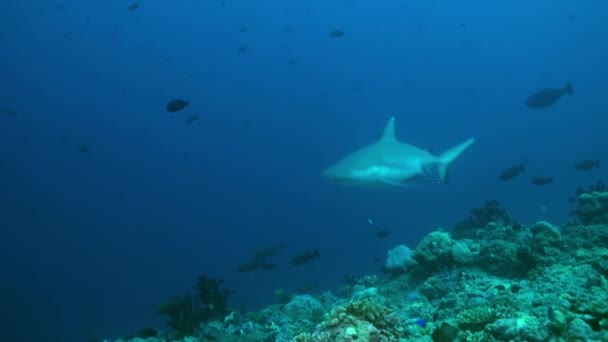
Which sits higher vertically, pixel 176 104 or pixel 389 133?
pixel 389 133

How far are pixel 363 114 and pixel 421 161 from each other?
435 feet

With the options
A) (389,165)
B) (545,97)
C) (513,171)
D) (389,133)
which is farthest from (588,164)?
(389,165)

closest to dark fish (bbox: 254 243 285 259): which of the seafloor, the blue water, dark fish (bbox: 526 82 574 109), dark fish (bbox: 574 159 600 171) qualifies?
the seafloor

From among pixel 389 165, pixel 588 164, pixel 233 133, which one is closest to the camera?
pixel 389 165

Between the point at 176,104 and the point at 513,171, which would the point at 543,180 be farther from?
the point at 176,104

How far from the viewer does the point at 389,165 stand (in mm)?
10820

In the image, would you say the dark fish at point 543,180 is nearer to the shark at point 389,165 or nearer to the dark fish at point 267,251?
the shark at point 389,165

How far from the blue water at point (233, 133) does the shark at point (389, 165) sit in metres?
45.3

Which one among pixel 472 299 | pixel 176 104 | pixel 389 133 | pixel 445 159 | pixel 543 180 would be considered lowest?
pixel 543 180

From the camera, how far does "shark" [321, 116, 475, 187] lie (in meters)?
10.7

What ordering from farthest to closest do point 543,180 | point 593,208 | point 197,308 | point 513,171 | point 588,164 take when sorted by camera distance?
1. point 588,164
2. point 543,180
3. point 513,171
4. point 593,208
5. point 197,308

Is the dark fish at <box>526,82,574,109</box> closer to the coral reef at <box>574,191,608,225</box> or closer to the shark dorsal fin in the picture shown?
the coral reef at <box>574,191,608,225</box>

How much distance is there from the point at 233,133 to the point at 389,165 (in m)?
117

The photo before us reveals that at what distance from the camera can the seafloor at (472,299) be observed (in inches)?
133
